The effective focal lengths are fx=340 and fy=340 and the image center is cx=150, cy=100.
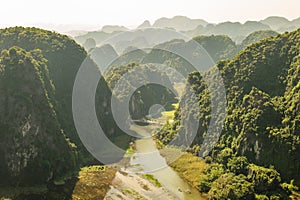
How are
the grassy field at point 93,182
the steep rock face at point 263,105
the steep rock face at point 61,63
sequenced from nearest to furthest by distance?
the grassy field at point 93,182
the steep rock face at point 263,105
the steep rock face at point 61,63

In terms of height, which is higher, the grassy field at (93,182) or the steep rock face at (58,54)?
the steep rock face at (58,54)

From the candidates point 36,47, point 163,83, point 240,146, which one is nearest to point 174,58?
point 163,83

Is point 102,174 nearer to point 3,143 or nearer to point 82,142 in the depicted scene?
point 82,142

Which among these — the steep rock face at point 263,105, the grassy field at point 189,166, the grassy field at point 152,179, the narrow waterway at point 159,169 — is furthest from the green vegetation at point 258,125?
the grassy field at point 152,179

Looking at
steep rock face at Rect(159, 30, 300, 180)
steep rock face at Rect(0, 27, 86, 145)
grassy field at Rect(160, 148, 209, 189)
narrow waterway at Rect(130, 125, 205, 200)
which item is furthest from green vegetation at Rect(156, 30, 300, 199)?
steep rock face at Rect(0, 27, 86, 145)

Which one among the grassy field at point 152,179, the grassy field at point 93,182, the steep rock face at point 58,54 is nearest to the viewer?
the grassy field at point 93,182

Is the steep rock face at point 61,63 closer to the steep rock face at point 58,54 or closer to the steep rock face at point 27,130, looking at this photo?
the steep rock face at point 58,54

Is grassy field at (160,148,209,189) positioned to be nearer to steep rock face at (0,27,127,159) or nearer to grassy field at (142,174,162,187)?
grassy field at (142,174,162,187)
